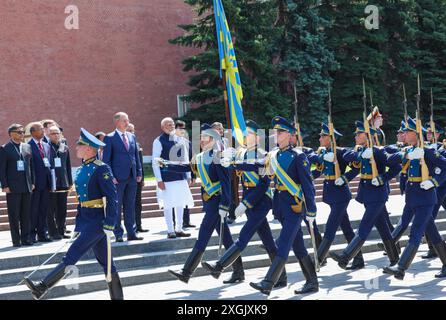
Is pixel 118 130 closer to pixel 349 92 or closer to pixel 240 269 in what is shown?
pixel 240 269

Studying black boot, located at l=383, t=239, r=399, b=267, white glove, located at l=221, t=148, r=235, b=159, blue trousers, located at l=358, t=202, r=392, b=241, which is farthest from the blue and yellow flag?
black boot, located at l=383, t=239, r=399, b=267

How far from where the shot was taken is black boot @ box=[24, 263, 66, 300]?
687cm

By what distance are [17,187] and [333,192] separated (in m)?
4.57

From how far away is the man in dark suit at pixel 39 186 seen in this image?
34.6ft

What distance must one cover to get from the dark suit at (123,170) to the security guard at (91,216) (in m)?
3.02

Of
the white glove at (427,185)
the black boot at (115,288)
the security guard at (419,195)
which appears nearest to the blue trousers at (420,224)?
the security guard at (419,195)

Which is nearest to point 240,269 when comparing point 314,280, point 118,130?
point 314,280

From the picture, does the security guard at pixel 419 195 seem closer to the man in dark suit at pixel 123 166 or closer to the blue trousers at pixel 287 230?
the blue trousers at pixel 287 230

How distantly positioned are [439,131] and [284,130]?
3992 mm

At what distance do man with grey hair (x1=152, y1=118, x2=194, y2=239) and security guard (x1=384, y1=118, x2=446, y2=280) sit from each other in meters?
3.50

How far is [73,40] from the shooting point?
27016mm

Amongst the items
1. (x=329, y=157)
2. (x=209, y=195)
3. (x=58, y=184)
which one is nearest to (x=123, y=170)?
(x=58, y=184)

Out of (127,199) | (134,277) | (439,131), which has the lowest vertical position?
(134,277)
